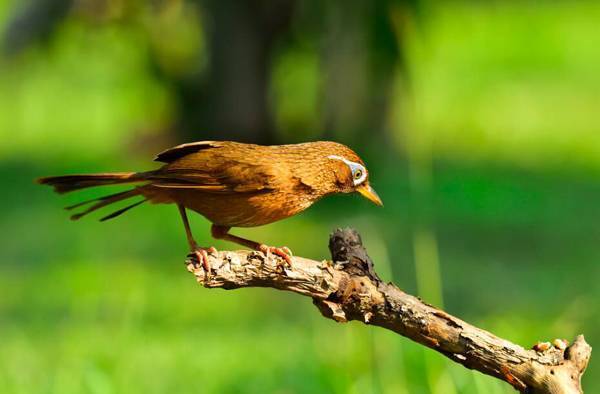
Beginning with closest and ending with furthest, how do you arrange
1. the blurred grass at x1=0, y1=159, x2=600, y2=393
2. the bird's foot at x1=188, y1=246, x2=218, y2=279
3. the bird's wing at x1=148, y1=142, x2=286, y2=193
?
the bird's foot at x1=188, y1=246, x2=218, y2=279
the bird's wing at x1=148, y1=142, x2=286, y2=193
the blurred grass at x1=0, y1=159, x2=600, y2=393

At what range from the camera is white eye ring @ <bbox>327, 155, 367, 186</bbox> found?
253 cm

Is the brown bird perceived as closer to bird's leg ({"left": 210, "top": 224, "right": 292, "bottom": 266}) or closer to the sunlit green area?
bird's leg ({"left": 210, "top": 224, "right": 292, "bottom": 266})

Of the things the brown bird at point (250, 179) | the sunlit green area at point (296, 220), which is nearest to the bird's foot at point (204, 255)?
the brown bird at point (250, 179)

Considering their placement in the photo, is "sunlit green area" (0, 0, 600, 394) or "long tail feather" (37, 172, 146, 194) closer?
"long tail feather" (37, 172, 146, 194)

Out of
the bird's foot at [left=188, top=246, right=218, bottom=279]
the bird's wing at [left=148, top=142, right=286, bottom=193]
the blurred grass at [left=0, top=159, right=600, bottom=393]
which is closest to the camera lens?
the bird's foot at [left=188, top=246, right=218, bottom=279]

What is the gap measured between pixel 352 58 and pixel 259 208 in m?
7.39

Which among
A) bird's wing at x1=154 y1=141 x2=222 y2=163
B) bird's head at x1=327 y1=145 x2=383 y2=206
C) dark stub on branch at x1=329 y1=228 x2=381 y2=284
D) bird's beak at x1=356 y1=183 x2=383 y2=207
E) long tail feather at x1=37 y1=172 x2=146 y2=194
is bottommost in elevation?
dark stub on branch at x1=329 y1=228 x2=381 y2=284

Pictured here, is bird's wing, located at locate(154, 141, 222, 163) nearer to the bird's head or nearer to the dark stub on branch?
the bird's head

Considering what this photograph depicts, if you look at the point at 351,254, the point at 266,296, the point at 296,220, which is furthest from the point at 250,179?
the point at 296,220

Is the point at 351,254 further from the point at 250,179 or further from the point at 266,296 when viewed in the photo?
the point at 266,296

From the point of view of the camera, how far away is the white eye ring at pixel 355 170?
8.31 feet

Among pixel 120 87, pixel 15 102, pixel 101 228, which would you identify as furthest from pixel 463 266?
pixel 120 87

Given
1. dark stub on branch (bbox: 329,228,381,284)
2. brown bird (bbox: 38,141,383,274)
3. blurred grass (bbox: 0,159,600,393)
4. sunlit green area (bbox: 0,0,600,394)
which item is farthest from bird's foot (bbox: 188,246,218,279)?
blurred grass (bbox: 0,159,600,393)

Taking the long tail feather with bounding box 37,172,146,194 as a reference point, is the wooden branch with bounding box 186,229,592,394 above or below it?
below
